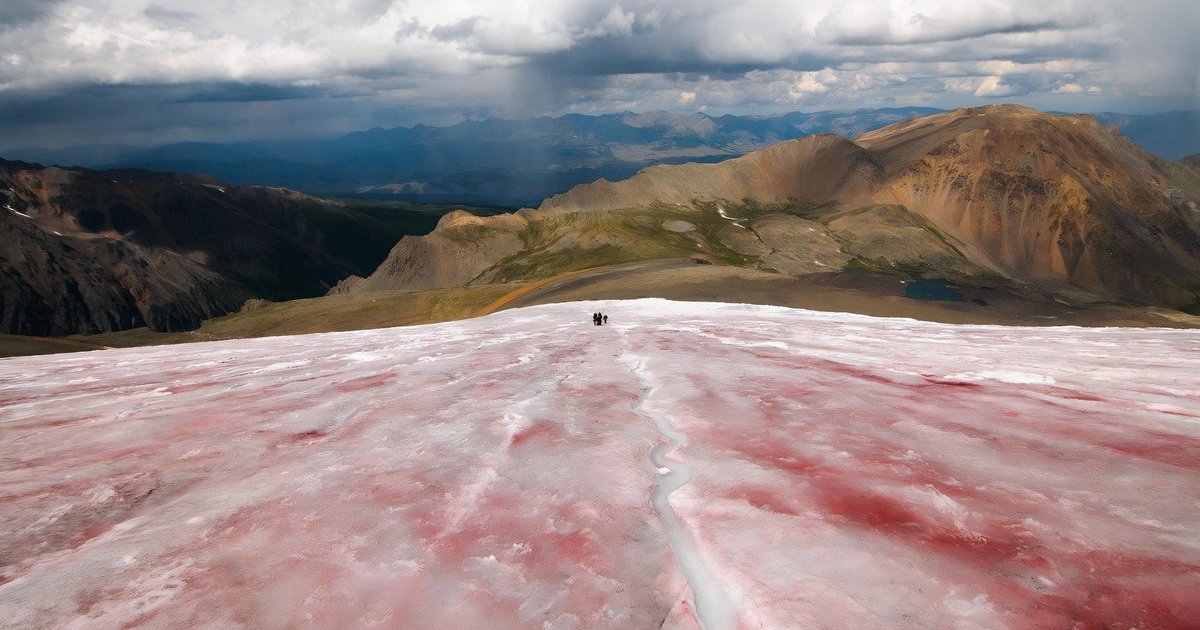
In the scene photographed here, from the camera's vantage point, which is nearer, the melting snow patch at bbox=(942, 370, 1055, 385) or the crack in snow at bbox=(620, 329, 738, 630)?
the crack in snow at bbox=(620, 329, 738, 630)

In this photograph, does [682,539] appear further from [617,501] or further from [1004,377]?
[1004,377]

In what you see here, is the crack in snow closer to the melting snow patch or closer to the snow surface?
the snow surface

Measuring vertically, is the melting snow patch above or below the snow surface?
below

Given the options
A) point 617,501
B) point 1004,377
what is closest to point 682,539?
point 617,501

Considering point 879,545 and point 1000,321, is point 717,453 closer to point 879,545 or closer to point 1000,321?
point 879,545

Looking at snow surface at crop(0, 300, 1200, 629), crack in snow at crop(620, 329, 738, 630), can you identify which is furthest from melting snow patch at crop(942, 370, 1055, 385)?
crack in snow at crop(620, 329, 738, 630)
